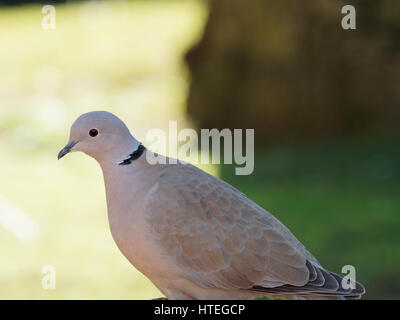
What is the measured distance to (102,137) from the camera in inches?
→ 114

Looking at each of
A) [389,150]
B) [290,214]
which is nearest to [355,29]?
[389,150]

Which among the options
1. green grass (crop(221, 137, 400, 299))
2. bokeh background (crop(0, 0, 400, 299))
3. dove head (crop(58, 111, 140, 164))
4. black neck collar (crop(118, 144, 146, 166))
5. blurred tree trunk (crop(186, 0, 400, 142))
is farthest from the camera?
blurred tree trunk (crop(186, 0, 400, 142))

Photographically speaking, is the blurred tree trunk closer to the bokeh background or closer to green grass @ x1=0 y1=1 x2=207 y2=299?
the bokeh background

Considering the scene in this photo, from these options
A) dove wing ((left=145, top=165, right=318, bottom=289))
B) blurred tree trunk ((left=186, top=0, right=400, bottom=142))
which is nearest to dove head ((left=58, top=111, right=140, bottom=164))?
dove wing ((left=145, top=165, right=318, bottom=289))

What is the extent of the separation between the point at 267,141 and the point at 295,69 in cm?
125

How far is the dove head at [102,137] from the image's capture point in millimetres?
2885

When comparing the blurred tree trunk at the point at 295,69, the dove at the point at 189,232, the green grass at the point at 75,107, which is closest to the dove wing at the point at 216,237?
the dove at the point at 189,232

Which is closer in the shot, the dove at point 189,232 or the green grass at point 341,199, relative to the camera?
the dove at point 189,232

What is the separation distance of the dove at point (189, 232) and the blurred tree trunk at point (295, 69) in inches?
263

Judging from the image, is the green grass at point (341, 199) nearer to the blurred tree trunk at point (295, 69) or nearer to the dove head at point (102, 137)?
the blurred tree trunk at point (295, 69)

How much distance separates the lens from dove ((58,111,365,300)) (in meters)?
2.94

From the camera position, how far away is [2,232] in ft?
29.5

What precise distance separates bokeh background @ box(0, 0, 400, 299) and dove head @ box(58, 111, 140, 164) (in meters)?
4.68
